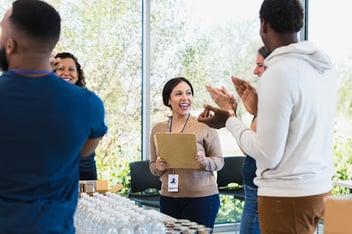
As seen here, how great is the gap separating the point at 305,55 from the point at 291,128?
0.93 feet

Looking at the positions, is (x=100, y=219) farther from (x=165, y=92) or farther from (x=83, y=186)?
(x=165, y=92)

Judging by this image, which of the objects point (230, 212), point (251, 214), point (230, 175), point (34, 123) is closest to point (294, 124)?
point (34, 123)

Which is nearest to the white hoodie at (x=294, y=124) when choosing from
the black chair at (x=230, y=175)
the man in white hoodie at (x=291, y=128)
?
the man in white hoodie at (x=291, y=128)

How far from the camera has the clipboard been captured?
3.53 metres

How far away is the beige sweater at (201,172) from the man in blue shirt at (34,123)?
204cm

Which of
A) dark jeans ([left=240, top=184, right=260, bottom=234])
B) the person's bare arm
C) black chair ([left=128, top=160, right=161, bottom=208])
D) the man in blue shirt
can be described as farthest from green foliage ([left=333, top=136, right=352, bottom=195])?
the man in blue shirt

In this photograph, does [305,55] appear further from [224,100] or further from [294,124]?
[224,100]

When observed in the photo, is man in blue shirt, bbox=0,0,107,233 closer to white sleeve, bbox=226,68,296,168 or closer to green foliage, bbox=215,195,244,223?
white sleeve, bbox=226,68,296,168

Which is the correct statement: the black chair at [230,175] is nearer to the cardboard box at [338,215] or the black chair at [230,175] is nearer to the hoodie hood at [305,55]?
the cardboard box at [338,215]

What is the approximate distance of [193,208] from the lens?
366 centimetres

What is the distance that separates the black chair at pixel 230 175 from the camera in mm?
5160

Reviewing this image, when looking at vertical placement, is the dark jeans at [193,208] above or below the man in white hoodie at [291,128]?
below

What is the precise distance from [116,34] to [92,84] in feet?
1.77

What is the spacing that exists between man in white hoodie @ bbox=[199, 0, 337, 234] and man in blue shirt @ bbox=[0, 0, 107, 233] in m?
0.69
